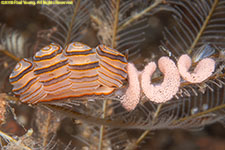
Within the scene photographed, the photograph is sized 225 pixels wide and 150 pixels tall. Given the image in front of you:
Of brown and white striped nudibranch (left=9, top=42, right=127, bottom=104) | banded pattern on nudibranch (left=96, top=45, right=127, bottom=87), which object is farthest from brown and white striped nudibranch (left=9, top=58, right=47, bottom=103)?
banded pattern on nudibranch (left=96, top=45, right=127, bottom=87)

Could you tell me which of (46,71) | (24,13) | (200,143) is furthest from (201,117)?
(24,13)

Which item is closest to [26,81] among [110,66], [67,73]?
[67,73]

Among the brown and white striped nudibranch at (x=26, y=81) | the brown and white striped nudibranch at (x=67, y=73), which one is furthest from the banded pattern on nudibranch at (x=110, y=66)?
the brown and white striped nudibranch at (x=26, y=81)

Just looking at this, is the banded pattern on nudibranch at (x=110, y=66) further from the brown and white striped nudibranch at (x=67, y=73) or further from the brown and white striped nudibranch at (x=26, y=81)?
the brown and white striped nudibranch at (x=26, y=81)

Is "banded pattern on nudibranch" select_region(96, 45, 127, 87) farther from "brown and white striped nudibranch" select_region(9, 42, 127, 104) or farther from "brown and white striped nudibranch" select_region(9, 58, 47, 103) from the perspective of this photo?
"brown and white striped nudibranch" select_region(9, 58, 47, 103)

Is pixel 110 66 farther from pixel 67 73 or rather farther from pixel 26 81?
pixel 26 81

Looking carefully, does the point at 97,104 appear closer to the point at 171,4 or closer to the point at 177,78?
the point at 177,78

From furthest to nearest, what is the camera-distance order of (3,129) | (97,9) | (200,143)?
(200,143) < (97,9) < (3,129)

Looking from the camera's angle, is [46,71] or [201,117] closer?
[46,71]
